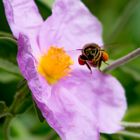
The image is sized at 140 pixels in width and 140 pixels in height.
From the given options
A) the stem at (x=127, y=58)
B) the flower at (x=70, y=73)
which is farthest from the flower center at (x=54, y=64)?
the stem at (x=127, y=58)

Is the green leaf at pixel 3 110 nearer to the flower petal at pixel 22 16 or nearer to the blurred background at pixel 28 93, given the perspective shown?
the blurred background at pixel 28 93

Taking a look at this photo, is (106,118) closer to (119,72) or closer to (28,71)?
(28,71)

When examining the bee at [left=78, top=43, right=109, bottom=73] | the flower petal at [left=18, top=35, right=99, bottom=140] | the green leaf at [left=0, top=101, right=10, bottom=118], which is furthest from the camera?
the bee at [left=78, top=43, right=109, bottom=73]

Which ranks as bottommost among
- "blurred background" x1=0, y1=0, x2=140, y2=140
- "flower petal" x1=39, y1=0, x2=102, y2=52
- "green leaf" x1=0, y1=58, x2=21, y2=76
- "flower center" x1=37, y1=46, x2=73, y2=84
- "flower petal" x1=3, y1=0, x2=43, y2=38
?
"blurred background" x1=0, y1=0, x2=140, y2=140

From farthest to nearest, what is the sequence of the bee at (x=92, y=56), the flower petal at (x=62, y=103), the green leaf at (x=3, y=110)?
1. the bee at (x=92, y=56)
2. the green leaf at (x=3, y=110)
3. the flower petal at (x=62, y=103)

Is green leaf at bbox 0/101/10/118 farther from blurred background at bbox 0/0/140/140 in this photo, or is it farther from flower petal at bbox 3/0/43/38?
flower petal at bbox 3/0/43/38

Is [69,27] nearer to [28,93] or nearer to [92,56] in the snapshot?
[92,56]

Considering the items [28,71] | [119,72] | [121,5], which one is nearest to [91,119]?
[28,71]

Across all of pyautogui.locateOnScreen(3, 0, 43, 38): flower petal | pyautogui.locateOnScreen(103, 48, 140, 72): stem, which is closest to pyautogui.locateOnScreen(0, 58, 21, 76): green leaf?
pyautogui.locateOnScreen(3, 0, 43, 38): flower petal
